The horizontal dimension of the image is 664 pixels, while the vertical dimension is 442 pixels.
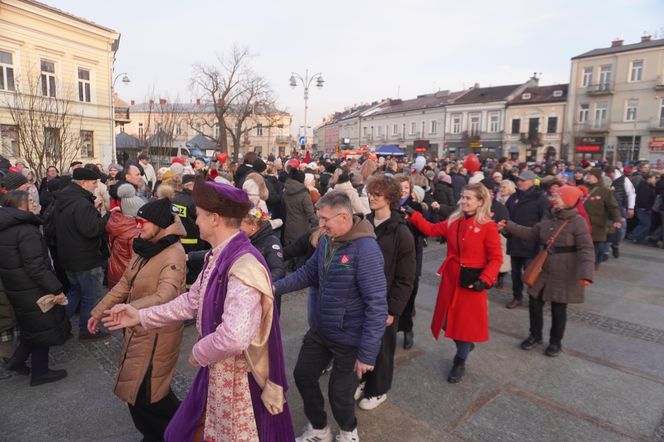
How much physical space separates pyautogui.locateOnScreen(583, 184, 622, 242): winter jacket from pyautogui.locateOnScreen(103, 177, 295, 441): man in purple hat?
7883 mm

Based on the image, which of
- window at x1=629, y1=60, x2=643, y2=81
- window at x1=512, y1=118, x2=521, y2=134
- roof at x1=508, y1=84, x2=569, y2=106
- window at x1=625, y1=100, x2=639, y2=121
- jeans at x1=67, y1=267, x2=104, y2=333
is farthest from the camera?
window at x1=512, y1=118, x2=521, y2=134

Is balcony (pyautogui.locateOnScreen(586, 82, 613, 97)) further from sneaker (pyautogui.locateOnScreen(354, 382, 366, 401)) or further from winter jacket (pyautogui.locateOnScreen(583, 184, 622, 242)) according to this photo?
sneaker (pyautogui.locateOnScreen(354, 382, 366, 401))

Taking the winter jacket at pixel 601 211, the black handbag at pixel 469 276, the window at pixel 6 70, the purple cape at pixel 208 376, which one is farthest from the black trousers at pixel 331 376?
the window at pixel 6 70

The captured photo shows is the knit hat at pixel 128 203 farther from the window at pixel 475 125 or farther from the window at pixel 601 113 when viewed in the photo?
the window at pixel 475 125

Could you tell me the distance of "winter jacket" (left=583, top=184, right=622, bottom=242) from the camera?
793 cm

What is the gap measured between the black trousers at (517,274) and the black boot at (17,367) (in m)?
6.28

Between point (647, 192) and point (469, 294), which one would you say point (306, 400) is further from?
point (647, 192)

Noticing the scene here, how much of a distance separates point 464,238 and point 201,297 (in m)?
2.69

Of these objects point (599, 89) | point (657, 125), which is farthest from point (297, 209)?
point (599, 89)

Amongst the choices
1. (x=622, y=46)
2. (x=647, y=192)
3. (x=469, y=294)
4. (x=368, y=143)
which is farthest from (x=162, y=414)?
(x=368, y=143)

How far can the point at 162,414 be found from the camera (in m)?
2.87

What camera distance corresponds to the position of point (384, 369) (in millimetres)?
3537

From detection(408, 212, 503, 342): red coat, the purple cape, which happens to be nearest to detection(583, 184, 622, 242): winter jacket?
detection(408, 212, 503, 342): red coat

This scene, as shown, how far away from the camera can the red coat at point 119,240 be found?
4.61 metres
